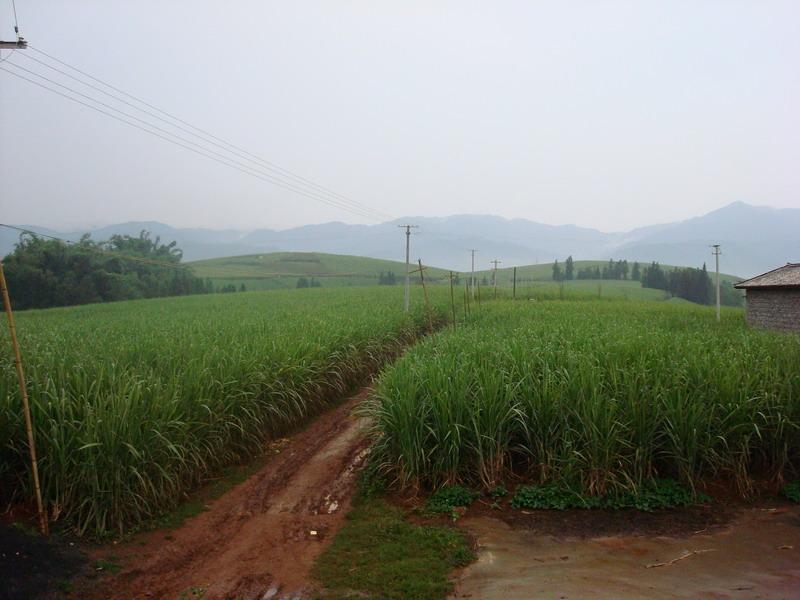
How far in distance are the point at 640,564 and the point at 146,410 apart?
18.3ft

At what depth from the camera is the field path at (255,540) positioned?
515 cm

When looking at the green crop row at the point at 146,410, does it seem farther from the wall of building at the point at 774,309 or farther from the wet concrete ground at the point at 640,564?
the wall of building at the point at 774,309

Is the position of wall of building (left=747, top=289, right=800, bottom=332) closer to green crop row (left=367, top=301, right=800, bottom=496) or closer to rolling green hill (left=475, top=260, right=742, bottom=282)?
green crop row (left=367, top=301, right=800, bottom=496)

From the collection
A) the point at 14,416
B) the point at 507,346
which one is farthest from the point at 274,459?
the point at 507,346

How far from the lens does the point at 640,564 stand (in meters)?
5.30

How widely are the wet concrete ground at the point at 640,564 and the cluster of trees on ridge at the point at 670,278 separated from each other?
3383 cm

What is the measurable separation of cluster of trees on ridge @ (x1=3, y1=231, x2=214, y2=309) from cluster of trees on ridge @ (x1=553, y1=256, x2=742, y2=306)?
132 ft

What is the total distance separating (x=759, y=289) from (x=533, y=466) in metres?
16.0

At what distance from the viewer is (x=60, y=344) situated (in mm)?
10695

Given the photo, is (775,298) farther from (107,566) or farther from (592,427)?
(107,566)

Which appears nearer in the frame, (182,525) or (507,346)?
(182,525)

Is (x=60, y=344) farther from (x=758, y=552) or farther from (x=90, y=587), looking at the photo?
(x=758, y=552)

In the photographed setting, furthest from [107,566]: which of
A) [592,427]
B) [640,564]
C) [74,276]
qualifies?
[74,276]

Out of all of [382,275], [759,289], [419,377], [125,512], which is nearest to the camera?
[125,512]
